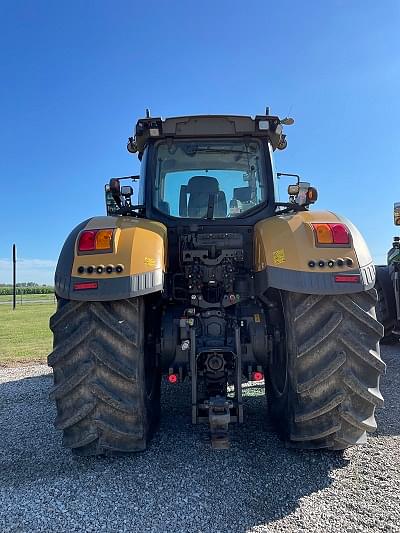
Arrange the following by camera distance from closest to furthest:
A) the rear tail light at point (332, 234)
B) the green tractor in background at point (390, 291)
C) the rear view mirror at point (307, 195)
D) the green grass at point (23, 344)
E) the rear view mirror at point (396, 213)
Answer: the rear tail light at point (332, 234), the rear view mirror at point (307, 195), the green tractor in background at point (390, 291), the rear view mirror at point (396, 213), the green grass at point (23, 344)

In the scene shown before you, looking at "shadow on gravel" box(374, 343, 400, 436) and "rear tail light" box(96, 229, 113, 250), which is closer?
"rear tail light" box(96, 229, 113, 250)

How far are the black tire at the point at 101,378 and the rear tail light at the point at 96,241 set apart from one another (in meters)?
0.37

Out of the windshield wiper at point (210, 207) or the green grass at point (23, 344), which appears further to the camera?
the green grass at point (23, 344)

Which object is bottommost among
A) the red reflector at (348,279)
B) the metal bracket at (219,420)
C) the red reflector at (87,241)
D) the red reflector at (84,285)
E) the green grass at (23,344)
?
the green grass at (23,344)

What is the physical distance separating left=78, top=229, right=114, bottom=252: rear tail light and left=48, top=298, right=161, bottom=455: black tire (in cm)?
37

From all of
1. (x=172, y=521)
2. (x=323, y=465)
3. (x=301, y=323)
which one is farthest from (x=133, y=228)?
(x=323, y=465)

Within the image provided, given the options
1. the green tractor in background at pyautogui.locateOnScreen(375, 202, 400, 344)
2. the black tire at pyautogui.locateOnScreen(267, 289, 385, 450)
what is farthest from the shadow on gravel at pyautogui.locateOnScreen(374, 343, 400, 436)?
the black tire at pyautogui.locateOnScreen(267, 289, 385, 450)

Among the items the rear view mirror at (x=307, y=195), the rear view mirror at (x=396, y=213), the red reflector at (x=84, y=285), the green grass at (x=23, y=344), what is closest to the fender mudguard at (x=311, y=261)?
the rear view mirror at (x=307, y=195)

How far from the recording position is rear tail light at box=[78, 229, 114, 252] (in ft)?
9.71

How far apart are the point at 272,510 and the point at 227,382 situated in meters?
1.05

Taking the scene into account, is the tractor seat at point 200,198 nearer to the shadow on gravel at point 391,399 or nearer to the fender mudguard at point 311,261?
the fender mudguard at point 311,261

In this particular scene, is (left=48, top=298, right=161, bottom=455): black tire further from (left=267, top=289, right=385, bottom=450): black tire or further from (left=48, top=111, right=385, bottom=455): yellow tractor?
(left=267, top=289, right=385, bottom=450): black tire

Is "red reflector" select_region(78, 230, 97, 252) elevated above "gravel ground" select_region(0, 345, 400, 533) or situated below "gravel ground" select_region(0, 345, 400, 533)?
above

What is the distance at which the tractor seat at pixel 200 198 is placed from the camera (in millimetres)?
3971
